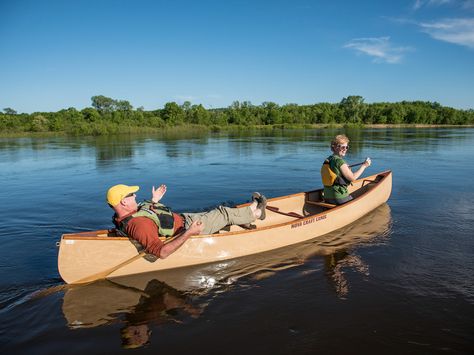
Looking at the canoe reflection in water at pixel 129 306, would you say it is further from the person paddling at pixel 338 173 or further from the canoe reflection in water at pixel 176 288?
the person paddling at pixel 338 173

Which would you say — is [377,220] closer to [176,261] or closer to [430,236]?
[430,236]

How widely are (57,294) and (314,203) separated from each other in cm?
539

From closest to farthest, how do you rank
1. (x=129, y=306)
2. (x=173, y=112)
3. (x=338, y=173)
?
(x=129, y=306) → (x=338, y=173) → (x=173, y=112)

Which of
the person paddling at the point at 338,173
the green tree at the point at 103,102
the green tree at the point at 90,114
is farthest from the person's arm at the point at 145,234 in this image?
the green tree at the point at 103,102

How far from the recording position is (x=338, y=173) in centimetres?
706

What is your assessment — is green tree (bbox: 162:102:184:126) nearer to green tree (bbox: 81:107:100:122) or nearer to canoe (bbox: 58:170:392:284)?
green tree (bbox: 81:107:100:122)

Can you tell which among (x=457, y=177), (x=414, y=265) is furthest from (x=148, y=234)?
(x=457, y=177)

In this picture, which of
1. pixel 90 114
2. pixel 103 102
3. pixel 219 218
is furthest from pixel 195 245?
pixel 103 102

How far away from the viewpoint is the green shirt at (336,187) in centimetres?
689

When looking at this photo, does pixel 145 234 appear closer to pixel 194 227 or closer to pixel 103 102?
pixel 194 227

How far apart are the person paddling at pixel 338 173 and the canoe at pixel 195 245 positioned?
9.9 inches

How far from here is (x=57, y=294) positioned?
4.70 metres

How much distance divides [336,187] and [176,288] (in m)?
4.13

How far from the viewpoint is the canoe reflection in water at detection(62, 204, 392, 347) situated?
414 cm
